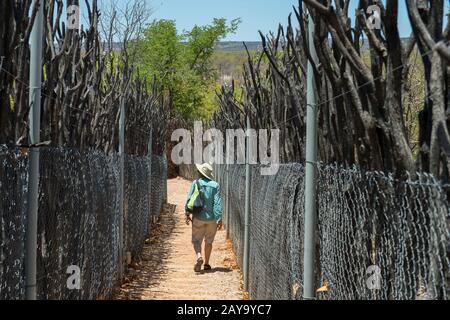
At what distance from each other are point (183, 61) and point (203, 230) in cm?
2784

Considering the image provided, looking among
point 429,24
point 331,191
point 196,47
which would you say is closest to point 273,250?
point 331,191

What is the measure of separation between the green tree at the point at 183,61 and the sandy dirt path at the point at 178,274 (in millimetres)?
22780

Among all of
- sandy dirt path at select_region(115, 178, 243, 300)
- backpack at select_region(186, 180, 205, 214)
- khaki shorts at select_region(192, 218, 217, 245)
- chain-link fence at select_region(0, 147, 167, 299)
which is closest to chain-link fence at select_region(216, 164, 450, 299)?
chain-link fence at select_region(0, 147, 167, 299)

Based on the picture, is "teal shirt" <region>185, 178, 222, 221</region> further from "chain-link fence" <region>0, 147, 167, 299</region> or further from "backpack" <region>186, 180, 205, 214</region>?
"chain-link fence" <region>0, 147, 167, 299</region>

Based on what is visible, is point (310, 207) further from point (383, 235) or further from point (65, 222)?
point (65, 222)

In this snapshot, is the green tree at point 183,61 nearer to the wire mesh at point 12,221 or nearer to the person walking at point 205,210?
the person walking at point 205,210

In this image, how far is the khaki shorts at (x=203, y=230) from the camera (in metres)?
9.03

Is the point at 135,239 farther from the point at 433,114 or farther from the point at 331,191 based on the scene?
the point at 433,114

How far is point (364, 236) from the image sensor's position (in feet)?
8.39

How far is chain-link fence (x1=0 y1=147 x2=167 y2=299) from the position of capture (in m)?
2.96

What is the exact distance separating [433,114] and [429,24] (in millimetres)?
404

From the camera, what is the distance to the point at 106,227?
20.7ft

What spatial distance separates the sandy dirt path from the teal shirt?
2.78 ft

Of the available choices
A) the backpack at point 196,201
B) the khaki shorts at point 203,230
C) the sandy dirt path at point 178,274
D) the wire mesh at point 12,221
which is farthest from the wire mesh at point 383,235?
the khaki shorts at point 203,230
